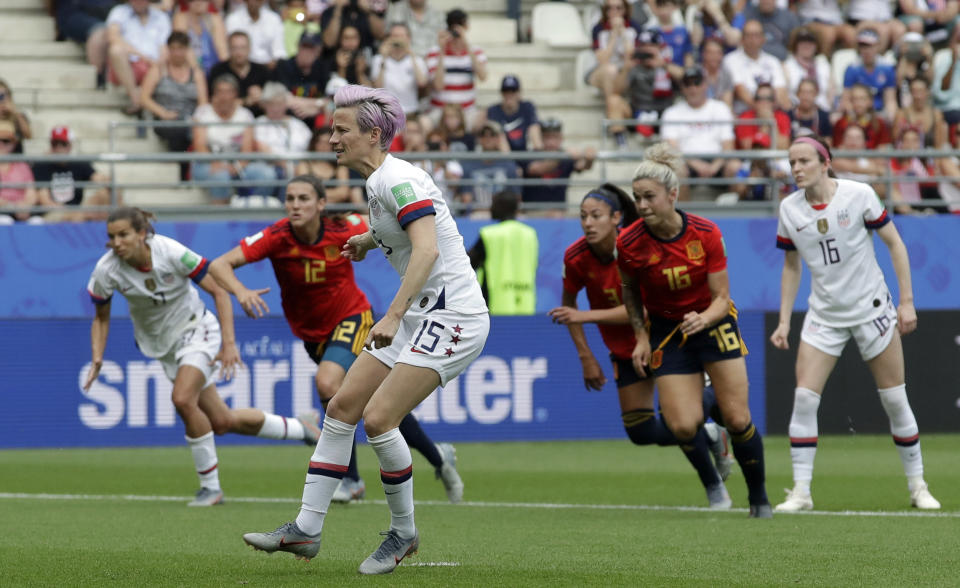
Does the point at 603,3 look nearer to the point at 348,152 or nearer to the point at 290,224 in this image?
the point at 290,224

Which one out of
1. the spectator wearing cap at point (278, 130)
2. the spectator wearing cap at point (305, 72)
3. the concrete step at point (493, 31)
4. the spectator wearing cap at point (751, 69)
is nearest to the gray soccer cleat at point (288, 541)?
the spectator wearing cap at point (278, 130)

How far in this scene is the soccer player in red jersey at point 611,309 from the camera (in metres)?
9.27

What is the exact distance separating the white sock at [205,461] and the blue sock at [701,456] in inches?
127

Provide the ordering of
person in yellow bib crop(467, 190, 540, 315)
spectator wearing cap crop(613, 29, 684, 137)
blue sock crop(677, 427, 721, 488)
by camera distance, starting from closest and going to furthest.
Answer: blue sock crop(677, 427, 721, 488), person in yellow bib crop(467, 190, 540, 315), spectator wearing cap crop(613, 29, 684, 137)

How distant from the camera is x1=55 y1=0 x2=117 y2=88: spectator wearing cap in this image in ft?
61.4

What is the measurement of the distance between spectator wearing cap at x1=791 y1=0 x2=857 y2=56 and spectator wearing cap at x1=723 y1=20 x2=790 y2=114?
1.60 m

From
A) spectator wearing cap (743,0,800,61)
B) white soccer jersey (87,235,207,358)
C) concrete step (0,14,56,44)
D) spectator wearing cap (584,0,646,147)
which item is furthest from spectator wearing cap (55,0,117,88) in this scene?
white soccer jersey (87,235,207,358)

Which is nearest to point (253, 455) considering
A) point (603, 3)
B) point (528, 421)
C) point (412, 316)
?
point (528, 421)

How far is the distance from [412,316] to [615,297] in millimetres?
3327

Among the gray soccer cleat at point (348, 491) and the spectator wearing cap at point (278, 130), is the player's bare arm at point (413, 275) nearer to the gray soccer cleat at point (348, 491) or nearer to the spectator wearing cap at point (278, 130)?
the gray soccer cleat at point (348, 491)

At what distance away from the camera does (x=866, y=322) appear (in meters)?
9.37

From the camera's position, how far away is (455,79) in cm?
1856

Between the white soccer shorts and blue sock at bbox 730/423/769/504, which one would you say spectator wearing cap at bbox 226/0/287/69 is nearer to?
blue sock at bbox 730/423/769/504

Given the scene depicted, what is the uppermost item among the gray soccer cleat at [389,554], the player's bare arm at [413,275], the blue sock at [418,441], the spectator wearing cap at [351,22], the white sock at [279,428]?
the spectator wearing cap at [351,22]
